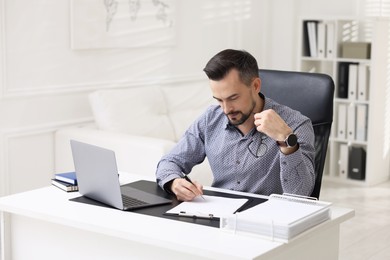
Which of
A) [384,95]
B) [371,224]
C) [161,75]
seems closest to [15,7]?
[161,75]

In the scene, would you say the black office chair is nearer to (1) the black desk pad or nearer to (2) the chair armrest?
(1) the black desk pad

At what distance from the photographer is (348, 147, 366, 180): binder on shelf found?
6.07 meters

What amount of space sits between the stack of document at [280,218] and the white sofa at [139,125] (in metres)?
2.00

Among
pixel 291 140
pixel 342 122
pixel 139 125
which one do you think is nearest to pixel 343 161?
pixel 342 122

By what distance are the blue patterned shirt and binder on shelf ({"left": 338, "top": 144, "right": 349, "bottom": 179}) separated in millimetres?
3286

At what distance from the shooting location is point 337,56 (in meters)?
6.15

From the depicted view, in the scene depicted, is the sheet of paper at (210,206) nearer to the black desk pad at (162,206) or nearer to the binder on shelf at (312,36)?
the black desk pad at (162,206)

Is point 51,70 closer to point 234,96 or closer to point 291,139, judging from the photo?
point 234,96

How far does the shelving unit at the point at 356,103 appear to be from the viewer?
5.93 meters

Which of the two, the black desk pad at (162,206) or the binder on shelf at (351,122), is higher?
the black desk pad at (162,206)

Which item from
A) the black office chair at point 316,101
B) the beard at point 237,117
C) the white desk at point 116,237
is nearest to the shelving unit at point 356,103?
the black office chair at point 316,101

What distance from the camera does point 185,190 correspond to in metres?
2.68

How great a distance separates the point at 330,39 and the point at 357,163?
1.03 meters

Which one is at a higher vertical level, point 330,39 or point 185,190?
point 330,39
